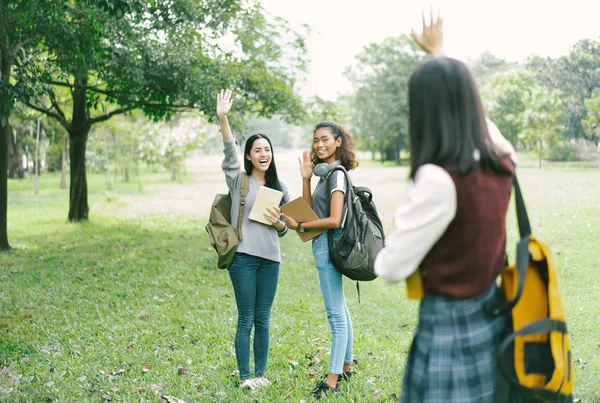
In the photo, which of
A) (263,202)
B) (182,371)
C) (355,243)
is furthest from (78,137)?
(355,243)

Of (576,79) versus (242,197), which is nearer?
(242,197)

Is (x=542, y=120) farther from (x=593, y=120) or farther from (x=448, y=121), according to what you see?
(x=448, y=121)

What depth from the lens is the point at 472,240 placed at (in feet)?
6.54

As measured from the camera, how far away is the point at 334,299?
420 cm

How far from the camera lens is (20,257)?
1109cm

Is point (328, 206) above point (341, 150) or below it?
below

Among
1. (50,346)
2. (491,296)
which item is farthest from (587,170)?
(491,296)

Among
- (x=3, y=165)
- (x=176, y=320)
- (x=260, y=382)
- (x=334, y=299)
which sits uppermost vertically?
Answer: (x=3, y=165)

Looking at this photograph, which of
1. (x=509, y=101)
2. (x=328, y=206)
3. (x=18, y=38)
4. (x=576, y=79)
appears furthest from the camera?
(x=509, y=101)

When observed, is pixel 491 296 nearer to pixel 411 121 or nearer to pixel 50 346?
pixel 411 121

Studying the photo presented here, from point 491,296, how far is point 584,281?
7.17 m

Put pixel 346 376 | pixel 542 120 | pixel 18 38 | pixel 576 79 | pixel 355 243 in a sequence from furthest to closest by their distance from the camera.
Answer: pixel 542 120 < pixel 576 79 < pixel 18 38 < pixel 346 376 < pixel 355 243

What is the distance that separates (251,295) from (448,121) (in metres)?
2.60

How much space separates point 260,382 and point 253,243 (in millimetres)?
1112
